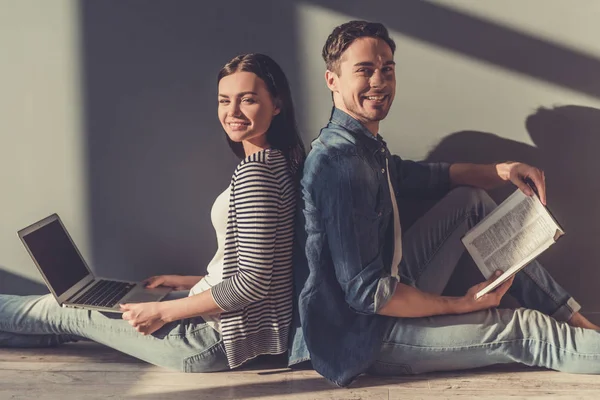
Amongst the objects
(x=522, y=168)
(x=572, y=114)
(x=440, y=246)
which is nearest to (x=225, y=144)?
(x=440, y=246)

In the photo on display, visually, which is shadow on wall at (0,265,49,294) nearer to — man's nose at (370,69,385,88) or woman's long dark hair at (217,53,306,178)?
woman's long dark hair at (217,53,306,178)

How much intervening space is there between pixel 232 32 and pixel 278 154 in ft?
1.57

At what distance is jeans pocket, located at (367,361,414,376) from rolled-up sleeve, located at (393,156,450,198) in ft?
1.64

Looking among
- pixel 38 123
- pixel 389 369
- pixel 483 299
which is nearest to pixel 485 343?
pixel 483 299

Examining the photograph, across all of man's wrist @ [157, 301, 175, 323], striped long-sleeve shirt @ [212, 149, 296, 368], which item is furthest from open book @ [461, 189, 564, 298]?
man's wrist @ [157, 301, 175, 323]

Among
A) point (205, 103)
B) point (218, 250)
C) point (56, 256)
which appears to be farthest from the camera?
point (205, 103)

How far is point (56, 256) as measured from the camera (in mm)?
2154

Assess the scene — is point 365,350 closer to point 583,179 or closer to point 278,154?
point 278,154

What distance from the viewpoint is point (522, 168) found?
206 cm

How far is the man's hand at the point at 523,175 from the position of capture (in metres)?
2.01

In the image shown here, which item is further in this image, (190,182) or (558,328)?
(190,182)

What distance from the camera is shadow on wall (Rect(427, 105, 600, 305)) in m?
2.21

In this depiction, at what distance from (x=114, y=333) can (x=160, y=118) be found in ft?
2.07

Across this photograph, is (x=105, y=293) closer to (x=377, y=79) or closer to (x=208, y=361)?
(x=208, y=361)
